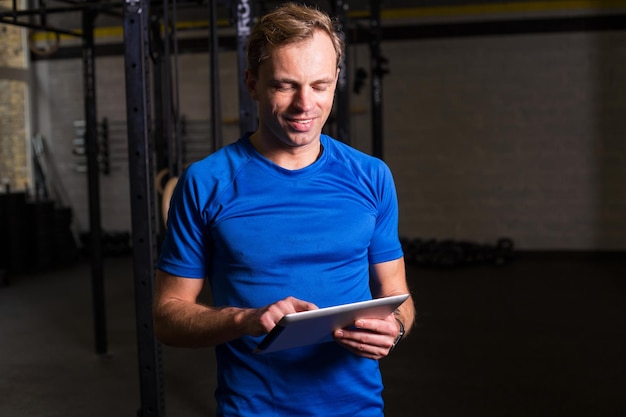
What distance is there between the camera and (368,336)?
119 centimetres

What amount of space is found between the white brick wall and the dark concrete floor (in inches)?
55.0

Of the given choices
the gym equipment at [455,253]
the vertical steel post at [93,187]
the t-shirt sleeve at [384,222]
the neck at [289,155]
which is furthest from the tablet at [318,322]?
the gym equipment at [455,253]

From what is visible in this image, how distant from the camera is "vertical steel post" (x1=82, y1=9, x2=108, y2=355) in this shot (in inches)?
175

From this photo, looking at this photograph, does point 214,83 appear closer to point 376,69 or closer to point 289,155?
point 289,155

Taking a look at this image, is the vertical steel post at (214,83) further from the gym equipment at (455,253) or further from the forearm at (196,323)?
the gym equipment at (455,253)

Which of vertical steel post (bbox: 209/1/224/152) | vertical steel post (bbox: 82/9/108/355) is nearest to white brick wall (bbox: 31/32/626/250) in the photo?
vertical steel post (bbox: 82/9/108/355)

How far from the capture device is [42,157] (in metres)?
9.27

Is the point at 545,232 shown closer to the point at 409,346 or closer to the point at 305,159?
the point at 409,346


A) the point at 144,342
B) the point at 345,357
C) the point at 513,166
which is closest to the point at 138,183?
the point at 144,342

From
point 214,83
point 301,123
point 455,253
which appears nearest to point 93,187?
point 214,83

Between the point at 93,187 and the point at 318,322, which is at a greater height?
the point at 318,322

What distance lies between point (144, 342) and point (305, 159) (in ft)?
6.37

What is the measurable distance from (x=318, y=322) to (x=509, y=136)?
7310 mm

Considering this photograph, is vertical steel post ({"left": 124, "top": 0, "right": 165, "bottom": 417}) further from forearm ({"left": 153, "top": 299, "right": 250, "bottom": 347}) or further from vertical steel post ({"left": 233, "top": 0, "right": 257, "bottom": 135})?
forearm ({"left": 153, "top": 299, "right": 250, "bottom": 347})
